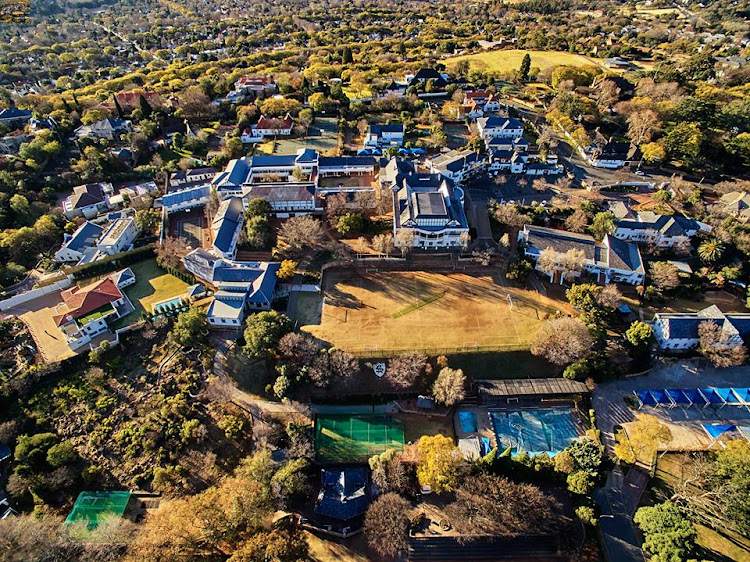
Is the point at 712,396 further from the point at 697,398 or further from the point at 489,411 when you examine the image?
the point at 489,411

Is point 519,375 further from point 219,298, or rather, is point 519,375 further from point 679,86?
point 679,86

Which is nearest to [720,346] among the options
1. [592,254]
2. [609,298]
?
[609,298]

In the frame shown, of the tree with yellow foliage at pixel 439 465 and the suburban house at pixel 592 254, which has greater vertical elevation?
the suburban house at pixel 592 254

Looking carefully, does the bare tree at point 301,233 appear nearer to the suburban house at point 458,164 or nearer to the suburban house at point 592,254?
the suburban house at point 458,164

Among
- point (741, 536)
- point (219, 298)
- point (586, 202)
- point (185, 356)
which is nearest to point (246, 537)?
point (185, 356)

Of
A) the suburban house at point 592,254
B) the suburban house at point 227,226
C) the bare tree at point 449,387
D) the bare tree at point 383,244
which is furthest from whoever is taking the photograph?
the suburban house at point 227,226

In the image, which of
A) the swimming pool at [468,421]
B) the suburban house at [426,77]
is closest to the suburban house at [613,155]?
the suburban house at [426,77]
